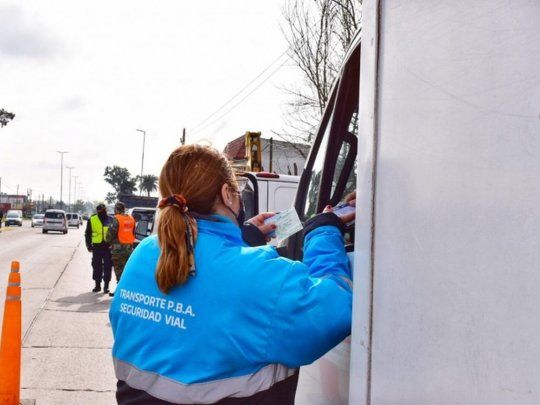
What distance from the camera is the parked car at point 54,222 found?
44.5 metres

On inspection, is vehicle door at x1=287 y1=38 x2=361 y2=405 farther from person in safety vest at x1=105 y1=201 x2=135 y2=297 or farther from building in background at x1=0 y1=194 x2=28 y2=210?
building in background at x1=0 y1=194 x2=28 y2=210

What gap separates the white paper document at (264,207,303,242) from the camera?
209cm

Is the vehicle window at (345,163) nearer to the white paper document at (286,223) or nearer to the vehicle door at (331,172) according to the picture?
the vehicle door at (331,172)

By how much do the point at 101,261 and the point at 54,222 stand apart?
34743 millimetres

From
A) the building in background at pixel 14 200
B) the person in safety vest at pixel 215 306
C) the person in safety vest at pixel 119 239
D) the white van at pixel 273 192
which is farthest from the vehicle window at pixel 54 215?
the building in background at pixel 14 200

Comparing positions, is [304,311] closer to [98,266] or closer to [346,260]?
[346,260]

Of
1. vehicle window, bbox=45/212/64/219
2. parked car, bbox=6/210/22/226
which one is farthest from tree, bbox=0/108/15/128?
parked car, bbox=6/210/22/226

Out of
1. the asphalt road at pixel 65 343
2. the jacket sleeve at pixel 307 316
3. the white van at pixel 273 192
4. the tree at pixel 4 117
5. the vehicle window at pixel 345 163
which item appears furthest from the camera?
the tree at pixel 4 117

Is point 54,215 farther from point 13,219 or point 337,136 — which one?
point 337,136

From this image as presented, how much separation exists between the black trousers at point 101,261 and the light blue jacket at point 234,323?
10.9 m

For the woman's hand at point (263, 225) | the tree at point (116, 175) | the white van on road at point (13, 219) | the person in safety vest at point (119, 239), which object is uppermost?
the tree at point (116, 175)

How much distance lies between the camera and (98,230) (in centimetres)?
1229

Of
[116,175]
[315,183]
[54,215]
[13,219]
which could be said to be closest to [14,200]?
[116,175]

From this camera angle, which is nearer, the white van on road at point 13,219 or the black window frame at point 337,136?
the black window frame at point 337,136
